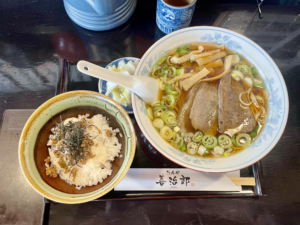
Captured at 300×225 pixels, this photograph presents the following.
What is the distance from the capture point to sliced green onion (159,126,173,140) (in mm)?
1407

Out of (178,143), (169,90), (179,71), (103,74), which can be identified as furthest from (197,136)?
(103,74)

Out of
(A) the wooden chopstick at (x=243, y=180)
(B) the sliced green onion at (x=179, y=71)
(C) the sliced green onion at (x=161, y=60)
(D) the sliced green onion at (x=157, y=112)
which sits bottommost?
(A) the wooden chopstick at (x=243, y=180)

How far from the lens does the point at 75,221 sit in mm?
1353

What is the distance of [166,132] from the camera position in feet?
4.66

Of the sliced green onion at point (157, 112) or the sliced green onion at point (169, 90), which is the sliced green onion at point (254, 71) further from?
the sliced green onion at point (157, 112)

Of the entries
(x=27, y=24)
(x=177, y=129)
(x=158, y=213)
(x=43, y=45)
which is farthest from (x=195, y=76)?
(x=27, y=24)

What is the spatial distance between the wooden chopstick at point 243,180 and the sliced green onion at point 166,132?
0.54 metres

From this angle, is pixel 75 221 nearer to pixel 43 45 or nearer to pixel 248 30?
pixel 43 45

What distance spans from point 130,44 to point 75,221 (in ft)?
5.24

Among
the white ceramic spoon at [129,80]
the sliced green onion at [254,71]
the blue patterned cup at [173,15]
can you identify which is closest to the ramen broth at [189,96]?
the sliced green onion at [254,71]

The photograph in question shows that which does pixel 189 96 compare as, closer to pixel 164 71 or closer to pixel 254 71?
pixel 164 71

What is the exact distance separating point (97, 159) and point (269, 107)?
53.9 inches

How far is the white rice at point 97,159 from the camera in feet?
4.02

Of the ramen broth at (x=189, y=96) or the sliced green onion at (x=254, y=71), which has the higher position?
the sliced green onion at (x=254, y=71)
